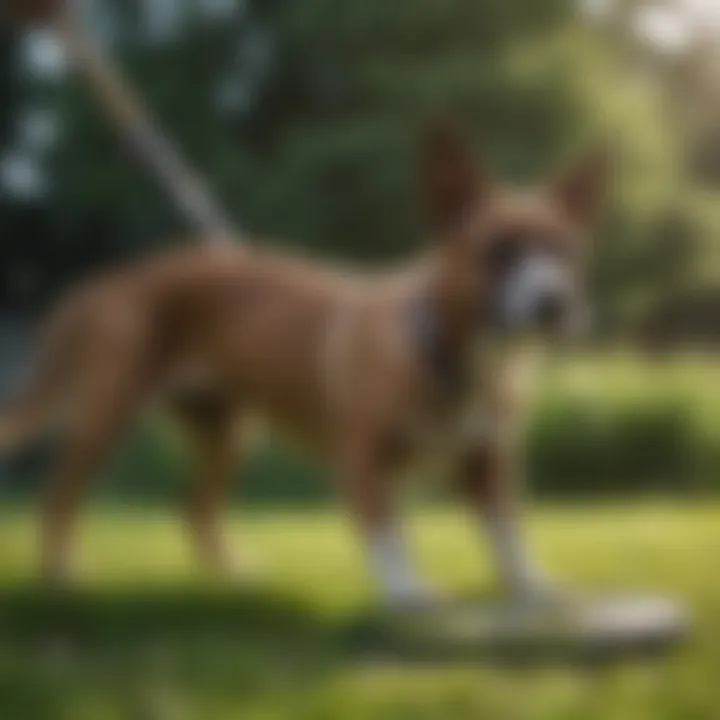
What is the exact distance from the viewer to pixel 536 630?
3.03 ft

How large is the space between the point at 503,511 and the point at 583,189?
170mm

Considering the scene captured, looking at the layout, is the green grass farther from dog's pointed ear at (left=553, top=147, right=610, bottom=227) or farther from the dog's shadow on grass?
dog's pointed ear at (left=553, top=147, right=610, bottom=227)

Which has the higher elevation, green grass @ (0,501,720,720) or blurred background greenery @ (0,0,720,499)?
blurred background greenery @ (0,0,720,499)

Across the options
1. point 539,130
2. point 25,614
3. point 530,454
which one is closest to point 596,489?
point 530,454

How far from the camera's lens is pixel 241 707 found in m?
0.89

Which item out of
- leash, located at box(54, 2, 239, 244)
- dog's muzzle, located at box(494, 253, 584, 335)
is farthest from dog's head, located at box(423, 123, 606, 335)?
leash, located at box(54, 2, 239, 244)

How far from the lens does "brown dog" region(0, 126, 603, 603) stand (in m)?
0.90

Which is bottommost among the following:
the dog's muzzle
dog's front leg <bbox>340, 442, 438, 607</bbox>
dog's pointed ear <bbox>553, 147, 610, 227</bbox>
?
dog's front leg <bbox>340, 442, 438, 607</bbox>

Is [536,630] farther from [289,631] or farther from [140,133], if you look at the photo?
[140,133]

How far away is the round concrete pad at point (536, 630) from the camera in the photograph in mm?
916

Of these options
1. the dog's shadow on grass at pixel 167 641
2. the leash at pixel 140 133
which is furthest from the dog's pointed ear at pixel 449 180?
the dog's shadow on grass at pixel 167 641

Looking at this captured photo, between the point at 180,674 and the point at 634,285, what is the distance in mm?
302

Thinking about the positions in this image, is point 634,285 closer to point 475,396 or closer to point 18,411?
point 475,396

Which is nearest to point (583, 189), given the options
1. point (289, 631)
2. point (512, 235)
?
point (512, 235)
